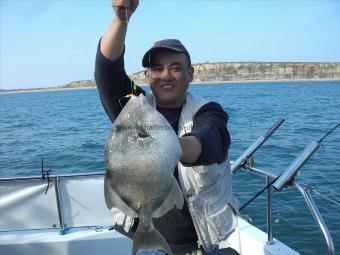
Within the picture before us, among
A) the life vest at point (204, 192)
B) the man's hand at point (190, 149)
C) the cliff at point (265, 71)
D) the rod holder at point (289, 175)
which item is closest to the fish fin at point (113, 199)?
the man's hand at point (190, 149)

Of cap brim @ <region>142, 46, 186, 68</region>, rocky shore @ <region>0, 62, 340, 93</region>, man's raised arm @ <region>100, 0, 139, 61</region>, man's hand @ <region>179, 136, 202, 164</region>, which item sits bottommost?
rocky shore @ <region>0, 62, 340, 93</region>

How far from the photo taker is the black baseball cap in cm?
289

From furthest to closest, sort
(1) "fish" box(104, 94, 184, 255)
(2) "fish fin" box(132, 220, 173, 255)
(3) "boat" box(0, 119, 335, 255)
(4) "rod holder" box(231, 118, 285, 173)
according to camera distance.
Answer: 1. (3) "boat" box(0, 119, 335, 255)
2. (4) "rod holder" box(231, 118, 285, 173)
3. (2) "fish fin" box(132, 220, 173, 255)
4. (1) "fish" box(104, 94, 184, 255)

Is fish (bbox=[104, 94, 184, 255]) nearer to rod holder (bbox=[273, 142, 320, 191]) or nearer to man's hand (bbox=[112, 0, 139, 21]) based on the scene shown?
→ man's hand (bbox=[112, 0, 139, 21])

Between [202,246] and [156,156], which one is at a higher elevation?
[156,156]

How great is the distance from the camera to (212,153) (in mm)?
2500

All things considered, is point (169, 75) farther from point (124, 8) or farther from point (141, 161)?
point (141, 161)

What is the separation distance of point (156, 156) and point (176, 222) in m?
1.16

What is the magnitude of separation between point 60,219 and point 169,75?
3.10 metres

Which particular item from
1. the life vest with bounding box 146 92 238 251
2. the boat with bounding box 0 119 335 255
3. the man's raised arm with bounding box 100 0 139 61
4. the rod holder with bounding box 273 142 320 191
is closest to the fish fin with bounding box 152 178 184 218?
the life vest with bounding box 146 92 238 251

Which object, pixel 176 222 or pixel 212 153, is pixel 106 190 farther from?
pixel 176 222

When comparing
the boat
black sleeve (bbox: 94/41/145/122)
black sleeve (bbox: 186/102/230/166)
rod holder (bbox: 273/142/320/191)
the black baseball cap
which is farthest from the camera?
the boat

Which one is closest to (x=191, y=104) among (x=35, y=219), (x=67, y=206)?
(x=67, y=206)

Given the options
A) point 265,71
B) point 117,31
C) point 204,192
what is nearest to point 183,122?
point 204,192
